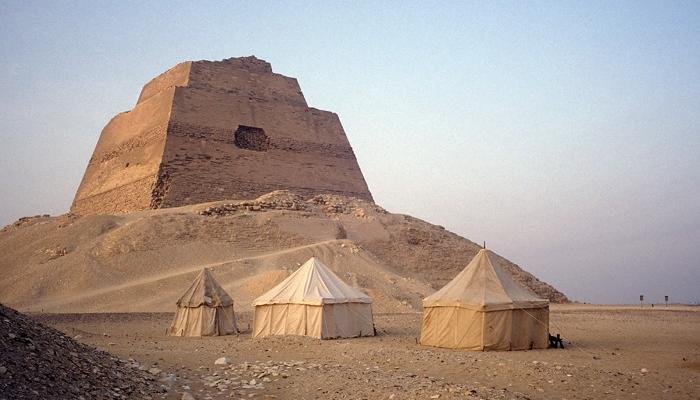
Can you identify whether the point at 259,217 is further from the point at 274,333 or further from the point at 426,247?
the point at 274,333

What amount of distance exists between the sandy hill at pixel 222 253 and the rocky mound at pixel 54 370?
13.1 meters

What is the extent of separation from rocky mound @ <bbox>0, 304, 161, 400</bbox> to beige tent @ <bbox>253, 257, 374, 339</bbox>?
5883 mm

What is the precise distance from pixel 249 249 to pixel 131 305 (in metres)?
6.30

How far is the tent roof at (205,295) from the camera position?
14016 mm

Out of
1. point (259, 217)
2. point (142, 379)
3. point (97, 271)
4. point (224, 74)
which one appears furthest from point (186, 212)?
point (142, 379)

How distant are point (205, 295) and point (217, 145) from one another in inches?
867

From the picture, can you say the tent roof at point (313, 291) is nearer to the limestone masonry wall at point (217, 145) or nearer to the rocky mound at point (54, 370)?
the rocky mound at point (54, 370)

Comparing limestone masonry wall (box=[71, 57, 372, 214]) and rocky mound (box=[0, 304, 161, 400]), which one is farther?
limestone masonry wall (box=[71, 57, 372, 214])

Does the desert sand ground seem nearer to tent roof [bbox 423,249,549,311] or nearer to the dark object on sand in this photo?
the dark object on sand

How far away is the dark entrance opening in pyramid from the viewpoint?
36.8m

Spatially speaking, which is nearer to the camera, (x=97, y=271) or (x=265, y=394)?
(x=265, y=394)

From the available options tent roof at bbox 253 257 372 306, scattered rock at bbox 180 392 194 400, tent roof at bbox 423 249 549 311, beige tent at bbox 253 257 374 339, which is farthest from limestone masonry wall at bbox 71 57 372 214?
scattered rock at bbox 180 392 194 400

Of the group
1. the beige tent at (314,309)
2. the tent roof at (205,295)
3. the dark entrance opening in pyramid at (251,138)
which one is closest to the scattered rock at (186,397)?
the beige tent at (314,309)

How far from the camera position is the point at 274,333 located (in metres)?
12.7
